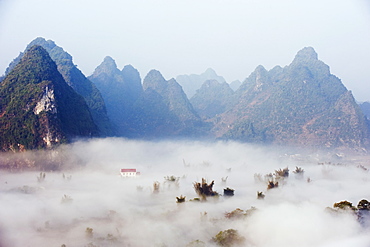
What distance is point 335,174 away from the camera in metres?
49.0

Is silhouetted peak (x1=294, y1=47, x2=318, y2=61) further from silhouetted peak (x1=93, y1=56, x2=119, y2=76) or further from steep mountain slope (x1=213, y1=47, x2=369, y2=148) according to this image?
silhouetted peak (x1=93, y1=56, x2=119, y2=76)

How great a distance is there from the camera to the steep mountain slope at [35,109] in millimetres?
46281

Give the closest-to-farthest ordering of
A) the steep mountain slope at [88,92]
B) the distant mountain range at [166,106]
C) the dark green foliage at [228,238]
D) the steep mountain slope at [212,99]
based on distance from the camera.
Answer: the dark green foliage at [228,238]
the distant mountain range at [166,106]
the steep mountain slope at [88,92]
the steep mountain slope at [212,99]

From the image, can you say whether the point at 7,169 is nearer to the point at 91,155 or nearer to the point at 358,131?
the point at 91,155

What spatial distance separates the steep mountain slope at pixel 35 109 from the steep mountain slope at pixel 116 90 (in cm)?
4310

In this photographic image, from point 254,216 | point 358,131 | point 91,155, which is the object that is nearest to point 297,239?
point 254,216

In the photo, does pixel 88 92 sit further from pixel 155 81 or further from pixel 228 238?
pixel 228 238

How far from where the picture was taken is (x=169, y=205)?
32.6 metres

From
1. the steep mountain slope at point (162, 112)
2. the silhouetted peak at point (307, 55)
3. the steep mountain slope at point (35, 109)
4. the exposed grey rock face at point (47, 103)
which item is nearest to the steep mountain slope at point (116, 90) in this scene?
the steep mountain slope at point (162, 112)

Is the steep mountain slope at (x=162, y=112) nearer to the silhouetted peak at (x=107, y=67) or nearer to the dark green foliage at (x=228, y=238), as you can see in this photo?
the silhouetted peak at (x=107, y=67)

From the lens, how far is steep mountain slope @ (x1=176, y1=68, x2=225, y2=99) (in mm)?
183250

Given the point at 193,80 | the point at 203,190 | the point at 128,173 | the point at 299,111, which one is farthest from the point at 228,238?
the point at 193,80

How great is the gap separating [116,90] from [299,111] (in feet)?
175

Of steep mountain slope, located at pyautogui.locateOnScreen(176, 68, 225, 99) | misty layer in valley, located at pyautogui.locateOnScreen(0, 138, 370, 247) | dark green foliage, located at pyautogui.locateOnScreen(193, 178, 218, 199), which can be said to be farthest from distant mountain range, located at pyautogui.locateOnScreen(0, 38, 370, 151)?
steep mountain slope, located at pyautogui.locateOnScreen(176, 68, 225, 99)
